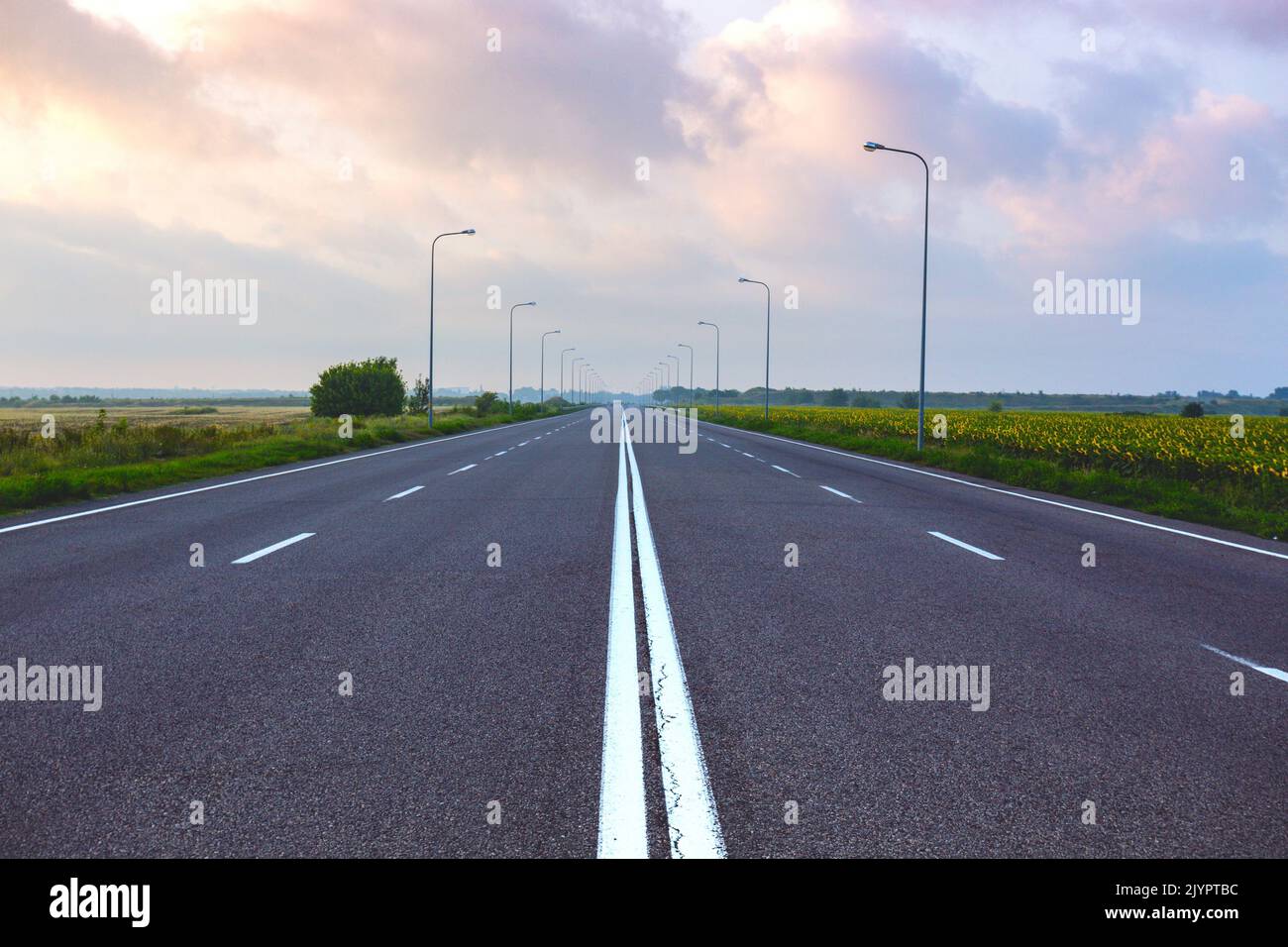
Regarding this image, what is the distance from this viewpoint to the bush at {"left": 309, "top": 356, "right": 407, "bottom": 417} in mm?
76875

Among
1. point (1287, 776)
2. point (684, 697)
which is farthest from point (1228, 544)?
point (684, 697)

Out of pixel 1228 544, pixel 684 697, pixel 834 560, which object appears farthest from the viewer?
pixel 1228 544

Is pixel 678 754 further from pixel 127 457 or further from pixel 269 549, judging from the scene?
pixel 127 457

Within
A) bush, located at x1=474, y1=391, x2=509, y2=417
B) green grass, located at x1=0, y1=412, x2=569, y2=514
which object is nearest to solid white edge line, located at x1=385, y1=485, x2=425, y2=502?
green grass, located at x1=0, y1=412, x2=569, y2=514

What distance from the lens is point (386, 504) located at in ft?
45.4

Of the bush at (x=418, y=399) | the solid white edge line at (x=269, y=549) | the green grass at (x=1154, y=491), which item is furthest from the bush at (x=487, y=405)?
the solid white edge line at (x=269, y=549)

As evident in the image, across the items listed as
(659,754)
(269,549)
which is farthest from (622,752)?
(269,549)

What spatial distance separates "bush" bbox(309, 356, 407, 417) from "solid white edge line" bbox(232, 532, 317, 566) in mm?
69408

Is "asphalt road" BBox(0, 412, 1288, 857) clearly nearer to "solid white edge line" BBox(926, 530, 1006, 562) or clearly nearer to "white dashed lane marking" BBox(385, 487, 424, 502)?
"solid white edge line" BBox(926, 530, 1006, 562)

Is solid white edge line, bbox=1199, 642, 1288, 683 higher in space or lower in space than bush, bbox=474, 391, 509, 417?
lower

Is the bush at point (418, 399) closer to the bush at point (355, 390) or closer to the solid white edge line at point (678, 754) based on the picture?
the bush at point (355, 390)
